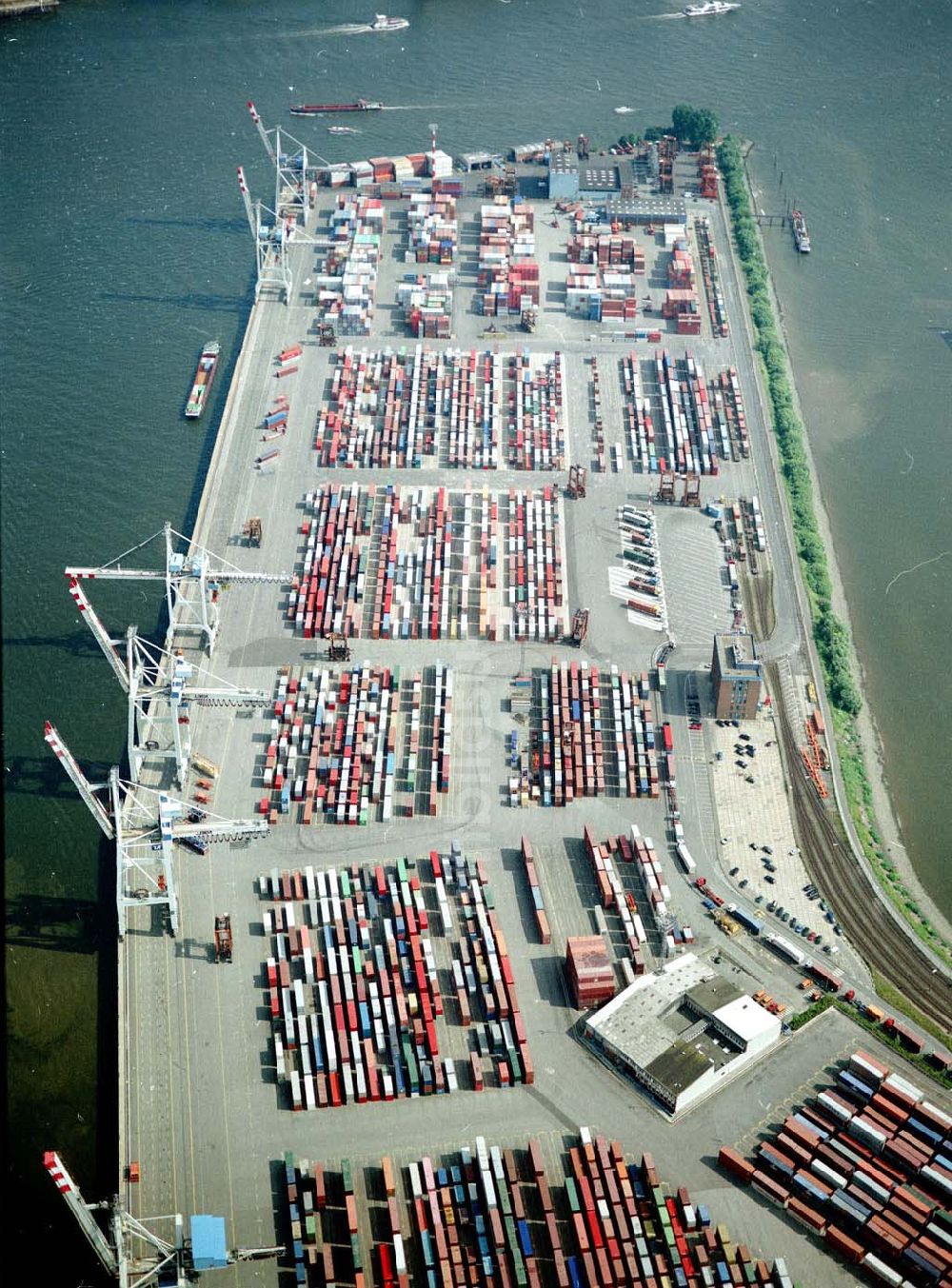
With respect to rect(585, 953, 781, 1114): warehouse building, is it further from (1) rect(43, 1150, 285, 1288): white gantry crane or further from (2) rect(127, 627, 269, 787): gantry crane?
(2) rect(127, 627, 269, 787): gantry crane

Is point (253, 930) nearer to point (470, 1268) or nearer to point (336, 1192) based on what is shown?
point (336, 1192)

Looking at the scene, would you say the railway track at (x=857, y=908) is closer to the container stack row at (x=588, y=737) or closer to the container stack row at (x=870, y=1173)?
the container stack row at (x=870, y=1173)

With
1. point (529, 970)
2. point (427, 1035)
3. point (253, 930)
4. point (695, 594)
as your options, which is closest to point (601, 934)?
point (529, 970)

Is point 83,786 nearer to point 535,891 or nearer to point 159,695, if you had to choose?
point 159,695

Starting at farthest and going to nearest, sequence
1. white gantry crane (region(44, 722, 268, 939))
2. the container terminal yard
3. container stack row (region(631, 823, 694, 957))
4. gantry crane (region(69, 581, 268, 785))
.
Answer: gantry crane (region(69, 581, 268, 785))
container stack row (region(631, 823, 694, 957))
white gantry crane (region(44, 722, 268, 939))
the container terminal yard

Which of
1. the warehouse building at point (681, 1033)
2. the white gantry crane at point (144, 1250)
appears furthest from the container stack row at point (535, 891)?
the white gantry crane at point (144, 1250)

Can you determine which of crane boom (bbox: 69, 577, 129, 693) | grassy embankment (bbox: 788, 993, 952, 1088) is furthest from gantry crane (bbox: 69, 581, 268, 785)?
grassy embankment (bbox: 788, 993, 952, 1088)
